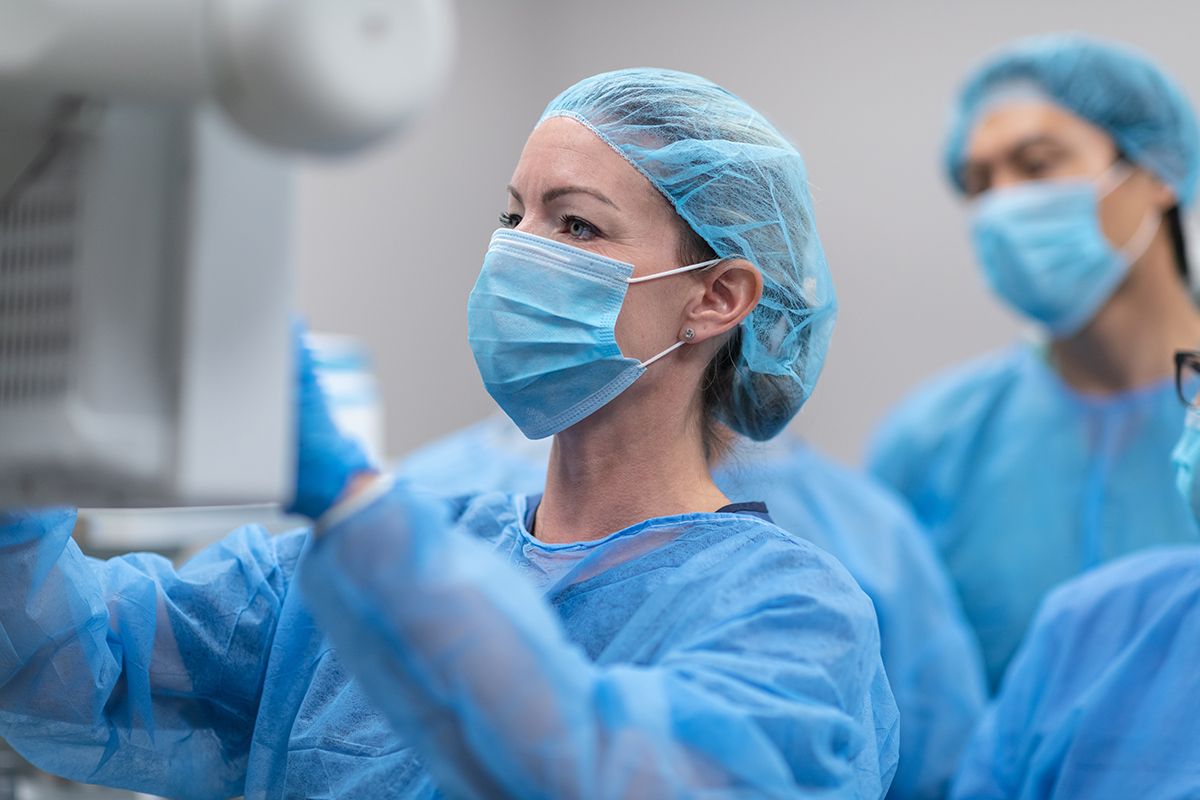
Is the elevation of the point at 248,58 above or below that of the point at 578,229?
above

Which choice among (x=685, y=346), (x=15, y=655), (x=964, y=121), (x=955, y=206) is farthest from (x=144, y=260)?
(x=955, y=206)

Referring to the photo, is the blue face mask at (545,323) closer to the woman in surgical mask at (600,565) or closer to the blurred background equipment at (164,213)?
the woman in surgical mask at (600,565)

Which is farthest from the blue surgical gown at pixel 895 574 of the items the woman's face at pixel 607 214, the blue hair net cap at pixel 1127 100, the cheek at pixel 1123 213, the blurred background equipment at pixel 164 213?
the blurred background equipment at pixel 164 213

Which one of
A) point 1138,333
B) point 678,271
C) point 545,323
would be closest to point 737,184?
point 678,271

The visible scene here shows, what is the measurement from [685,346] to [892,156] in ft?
8.60

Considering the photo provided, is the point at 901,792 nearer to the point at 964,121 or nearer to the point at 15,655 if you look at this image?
the point at 964,121

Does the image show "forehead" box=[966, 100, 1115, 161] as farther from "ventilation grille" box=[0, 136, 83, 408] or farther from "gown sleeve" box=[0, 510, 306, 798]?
"ventilation grille" box=[0, 136, 83, 408]

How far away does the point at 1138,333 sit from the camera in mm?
2668

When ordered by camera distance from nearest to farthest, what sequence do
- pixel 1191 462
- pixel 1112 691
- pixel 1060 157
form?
pixel 1191 462 → pixel 1112 691 → pixel 1060 157

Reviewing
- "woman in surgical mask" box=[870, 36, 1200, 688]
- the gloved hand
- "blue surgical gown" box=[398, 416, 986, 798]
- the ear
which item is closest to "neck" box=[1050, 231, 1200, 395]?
"woman in surgical mask" box=[870, 36, 1200, 688]

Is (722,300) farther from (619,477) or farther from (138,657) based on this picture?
(138,657)

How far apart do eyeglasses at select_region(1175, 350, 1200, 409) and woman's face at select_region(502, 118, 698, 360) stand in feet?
2.21

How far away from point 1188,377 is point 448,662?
1217mm

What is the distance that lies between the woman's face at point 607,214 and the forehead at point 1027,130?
1.58 meters
